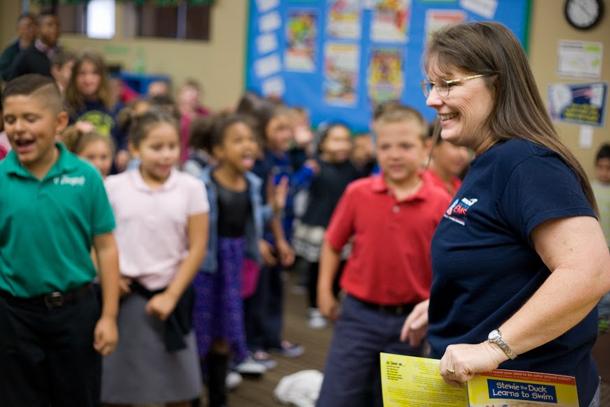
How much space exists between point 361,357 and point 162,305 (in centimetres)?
81

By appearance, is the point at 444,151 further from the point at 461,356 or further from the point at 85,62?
the point at 85,62

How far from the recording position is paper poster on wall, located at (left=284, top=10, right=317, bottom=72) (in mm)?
7605

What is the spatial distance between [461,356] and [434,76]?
0.63 metres

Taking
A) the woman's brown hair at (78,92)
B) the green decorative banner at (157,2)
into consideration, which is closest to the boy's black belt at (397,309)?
the woman's brown hair at (78,92)

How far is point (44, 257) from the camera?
2.45 meters

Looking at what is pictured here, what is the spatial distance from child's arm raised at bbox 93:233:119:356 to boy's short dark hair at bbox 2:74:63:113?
17.9 inches

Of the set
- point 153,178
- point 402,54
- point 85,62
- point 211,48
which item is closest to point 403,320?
A: point 153,178

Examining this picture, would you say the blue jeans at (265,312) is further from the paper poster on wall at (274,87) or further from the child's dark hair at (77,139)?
the paper poster on wall at (274,87)

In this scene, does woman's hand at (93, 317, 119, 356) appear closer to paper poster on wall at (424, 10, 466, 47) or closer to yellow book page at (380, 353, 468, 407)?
yellow book page at (380, 353, 468, 407)

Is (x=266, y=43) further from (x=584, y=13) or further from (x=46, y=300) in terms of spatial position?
(x=46, y=300)

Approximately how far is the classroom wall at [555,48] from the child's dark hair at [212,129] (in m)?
1.49

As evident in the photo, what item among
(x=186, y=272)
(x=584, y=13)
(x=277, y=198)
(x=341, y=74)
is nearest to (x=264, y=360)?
(x=277, y=198)

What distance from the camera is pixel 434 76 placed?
5.90 ft

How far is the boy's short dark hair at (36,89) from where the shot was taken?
247 centimetres
